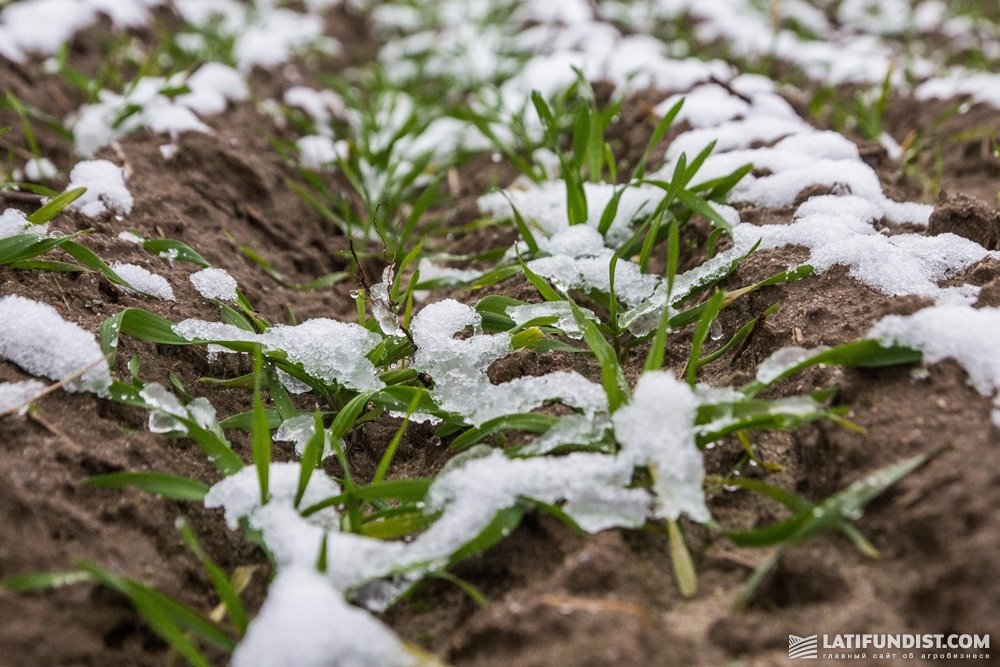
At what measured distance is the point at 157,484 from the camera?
1.05 metres

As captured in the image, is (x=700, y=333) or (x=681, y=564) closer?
(x=681, y=564)

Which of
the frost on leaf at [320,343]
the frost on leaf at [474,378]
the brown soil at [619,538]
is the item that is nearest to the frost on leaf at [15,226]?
the brown soil at [619,538]

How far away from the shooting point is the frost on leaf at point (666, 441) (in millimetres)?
992

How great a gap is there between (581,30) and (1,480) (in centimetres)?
345

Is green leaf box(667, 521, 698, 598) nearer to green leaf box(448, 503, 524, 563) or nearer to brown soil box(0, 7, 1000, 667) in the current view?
brown soil box(0, 7, 1000, 667)

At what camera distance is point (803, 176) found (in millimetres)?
1733

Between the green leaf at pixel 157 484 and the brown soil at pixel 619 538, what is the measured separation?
1.1 inches

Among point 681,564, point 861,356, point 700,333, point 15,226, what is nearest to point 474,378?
point 700,333

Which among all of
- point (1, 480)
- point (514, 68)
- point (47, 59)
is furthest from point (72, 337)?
point (514, 68)

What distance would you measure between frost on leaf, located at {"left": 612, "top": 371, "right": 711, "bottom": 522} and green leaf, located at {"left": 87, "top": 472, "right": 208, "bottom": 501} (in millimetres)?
564

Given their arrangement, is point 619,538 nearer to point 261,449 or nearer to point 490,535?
point 490,535

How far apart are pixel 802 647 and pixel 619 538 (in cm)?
24

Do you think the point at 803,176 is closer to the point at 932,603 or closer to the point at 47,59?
the point at 932,603

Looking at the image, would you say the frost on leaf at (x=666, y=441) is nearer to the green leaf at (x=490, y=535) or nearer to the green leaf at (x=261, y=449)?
the green leaf at (x=490, y=535)
